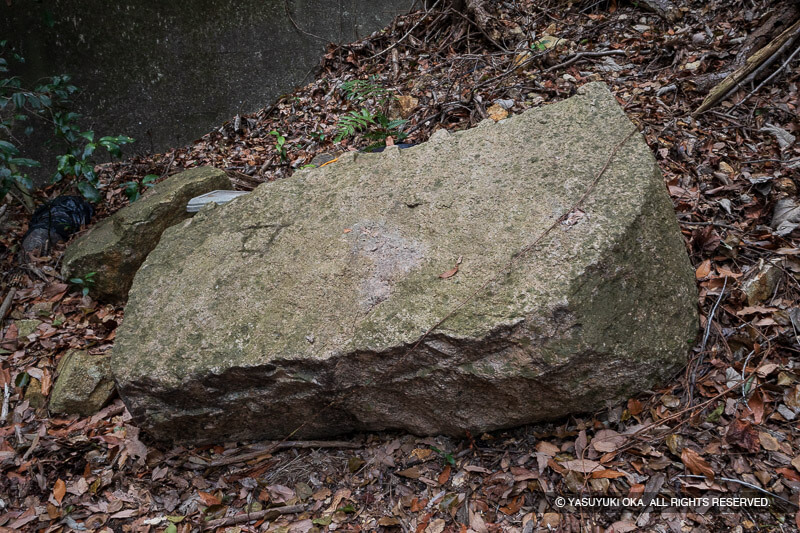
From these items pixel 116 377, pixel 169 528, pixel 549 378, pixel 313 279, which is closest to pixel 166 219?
pixel 116 377

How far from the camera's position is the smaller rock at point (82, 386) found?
3053 millimetres

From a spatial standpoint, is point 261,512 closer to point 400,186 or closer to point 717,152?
point 400,186

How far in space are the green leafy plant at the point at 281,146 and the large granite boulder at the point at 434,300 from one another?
2337 millimetres

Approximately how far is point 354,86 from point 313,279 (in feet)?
11.5

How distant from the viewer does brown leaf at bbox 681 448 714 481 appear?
1921 millimetres

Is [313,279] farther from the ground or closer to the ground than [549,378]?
farther from the ground

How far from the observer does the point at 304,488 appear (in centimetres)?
245

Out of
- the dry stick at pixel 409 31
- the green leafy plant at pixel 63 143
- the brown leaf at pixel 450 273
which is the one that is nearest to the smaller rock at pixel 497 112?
the dry stick at pixel 409 31

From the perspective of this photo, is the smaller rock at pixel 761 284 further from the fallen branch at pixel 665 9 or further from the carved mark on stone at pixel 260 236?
the fallen branch at pixel 665 9

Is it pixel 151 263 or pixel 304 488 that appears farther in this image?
pixel 151 263

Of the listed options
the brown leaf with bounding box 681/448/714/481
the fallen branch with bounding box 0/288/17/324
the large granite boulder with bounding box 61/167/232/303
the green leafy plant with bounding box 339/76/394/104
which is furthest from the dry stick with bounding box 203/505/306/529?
the green leafy plant with bounding box 339/76/394/104

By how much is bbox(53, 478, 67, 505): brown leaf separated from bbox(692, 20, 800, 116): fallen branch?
14.2 ft

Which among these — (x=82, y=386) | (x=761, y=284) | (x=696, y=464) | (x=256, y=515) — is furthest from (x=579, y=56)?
(x=82, y=386)

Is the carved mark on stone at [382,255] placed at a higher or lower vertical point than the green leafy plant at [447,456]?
higher
